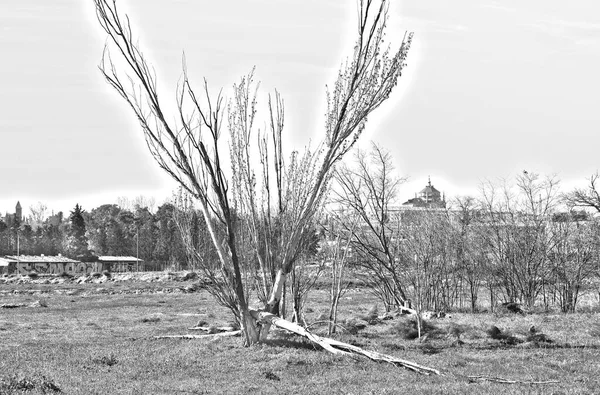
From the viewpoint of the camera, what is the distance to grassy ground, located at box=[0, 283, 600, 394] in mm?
12555

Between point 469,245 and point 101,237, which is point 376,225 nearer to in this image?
point 469,245

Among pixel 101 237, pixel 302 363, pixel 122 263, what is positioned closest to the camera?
pixel 302 363

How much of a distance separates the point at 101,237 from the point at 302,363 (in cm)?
11471

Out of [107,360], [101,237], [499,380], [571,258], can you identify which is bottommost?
[499,380]

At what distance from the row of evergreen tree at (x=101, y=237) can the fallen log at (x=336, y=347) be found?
8995 centimetres

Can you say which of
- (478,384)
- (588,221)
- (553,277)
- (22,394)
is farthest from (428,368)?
(588,221)

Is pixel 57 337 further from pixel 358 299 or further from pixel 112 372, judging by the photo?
pixel 358 299

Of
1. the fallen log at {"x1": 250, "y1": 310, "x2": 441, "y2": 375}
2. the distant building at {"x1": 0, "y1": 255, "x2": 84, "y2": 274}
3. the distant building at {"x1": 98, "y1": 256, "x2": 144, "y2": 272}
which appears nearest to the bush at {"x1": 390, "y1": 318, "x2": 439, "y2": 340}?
the fallen log at {"x1": 250, "y1": 310, "x2": 441, "y2": 375}

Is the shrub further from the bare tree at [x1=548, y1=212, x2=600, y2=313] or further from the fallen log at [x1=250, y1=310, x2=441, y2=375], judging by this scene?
the bare tree at [x1=548, y1=212, x2=600, y2=313]

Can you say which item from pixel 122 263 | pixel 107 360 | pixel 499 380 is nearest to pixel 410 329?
pixel 499 380

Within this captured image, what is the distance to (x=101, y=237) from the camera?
12462 cm

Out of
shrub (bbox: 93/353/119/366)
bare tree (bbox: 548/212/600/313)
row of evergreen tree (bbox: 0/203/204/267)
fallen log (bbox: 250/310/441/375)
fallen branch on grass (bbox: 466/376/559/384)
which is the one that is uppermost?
row of evergreen tree (bbox: 0/203/204/267)

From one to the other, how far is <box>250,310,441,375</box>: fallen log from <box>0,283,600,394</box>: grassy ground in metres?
0.18

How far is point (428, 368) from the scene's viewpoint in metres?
14.0
